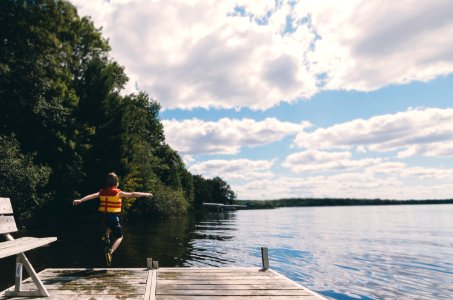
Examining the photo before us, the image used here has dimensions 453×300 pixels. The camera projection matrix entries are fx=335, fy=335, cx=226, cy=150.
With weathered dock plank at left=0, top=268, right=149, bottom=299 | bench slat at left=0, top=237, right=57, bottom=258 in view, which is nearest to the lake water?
weathered dock plank at left=0, top=268, right=149, bottom=299

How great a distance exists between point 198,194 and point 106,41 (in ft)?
304

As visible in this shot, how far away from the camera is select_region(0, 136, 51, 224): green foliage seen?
70.9 ft

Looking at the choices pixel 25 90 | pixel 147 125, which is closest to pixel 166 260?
pixel 25 90

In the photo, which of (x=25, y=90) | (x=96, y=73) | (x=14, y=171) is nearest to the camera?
(x=14, y=171)

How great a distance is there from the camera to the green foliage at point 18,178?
2161cm

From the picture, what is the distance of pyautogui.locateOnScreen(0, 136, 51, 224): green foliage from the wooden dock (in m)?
16.7

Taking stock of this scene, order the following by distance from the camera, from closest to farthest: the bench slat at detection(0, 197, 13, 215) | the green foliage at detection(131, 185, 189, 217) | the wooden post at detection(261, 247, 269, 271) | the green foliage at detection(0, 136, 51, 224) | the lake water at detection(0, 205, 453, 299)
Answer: the bench slat at detection(0, 197, 13, 215) → the wooden post at detection(261, 247, 269, 271) → the lake water at detection(0, 205, 453, 299) → the green foliage at detection(0, 136, 51, 224) → the green foliage at detection(131, 185, 189, 217)

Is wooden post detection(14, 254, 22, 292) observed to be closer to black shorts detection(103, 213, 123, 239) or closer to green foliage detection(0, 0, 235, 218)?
black shorts detection(103, 213, 123, 239)

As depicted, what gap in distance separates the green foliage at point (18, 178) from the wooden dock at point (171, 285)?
659 inches

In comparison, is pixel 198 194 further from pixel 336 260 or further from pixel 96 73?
pixel 336 260

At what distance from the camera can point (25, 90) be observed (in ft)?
78.3

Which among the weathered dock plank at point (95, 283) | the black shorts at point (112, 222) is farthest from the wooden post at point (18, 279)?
the black shorts at point (112, 222)

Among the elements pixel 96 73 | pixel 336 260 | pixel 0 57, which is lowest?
pixel 336 260

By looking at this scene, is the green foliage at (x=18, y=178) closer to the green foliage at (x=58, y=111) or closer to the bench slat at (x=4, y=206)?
the green foliage at (x=58, y=111)
